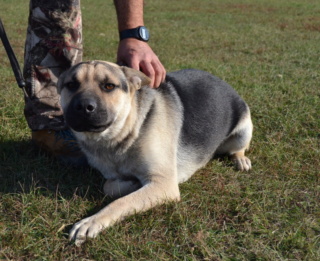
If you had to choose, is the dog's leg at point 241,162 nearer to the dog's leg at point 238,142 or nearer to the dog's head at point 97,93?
the dog's leg at point 238,142

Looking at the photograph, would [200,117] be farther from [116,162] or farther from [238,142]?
[116,162]

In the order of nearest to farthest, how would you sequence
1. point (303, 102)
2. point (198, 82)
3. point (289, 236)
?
point (289, 236)
point (198, 82)
point (303, 102)

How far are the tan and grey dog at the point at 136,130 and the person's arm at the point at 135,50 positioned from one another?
15 centimetres

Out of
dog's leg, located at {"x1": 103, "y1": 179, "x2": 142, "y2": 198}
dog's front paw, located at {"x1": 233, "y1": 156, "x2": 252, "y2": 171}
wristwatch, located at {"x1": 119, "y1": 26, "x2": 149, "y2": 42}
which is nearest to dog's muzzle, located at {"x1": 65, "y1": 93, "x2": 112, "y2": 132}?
dog's leg, located at {"x1": 103, "y1": 179, "x2": 142, "y2": 198}

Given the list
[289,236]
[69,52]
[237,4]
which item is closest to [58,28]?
[69,52]

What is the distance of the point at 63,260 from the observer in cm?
219

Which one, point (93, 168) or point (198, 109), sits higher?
point (198, 109)

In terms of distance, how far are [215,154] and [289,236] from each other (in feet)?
5.43

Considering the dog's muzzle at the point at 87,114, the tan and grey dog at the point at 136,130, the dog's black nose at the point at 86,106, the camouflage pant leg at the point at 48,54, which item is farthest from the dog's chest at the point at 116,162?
the camouflage pant leg at the point at 48,54

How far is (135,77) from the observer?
294cm

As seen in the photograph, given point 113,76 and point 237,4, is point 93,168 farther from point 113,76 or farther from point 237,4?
point 237,4

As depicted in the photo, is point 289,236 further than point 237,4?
No

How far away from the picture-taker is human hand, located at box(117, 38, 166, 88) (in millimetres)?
3037

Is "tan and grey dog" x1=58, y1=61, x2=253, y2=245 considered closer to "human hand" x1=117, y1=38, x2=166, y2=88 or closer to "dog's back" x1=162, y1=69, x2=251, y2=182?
"dog's back" x1=162, y1=69, x2=251, y2=182
